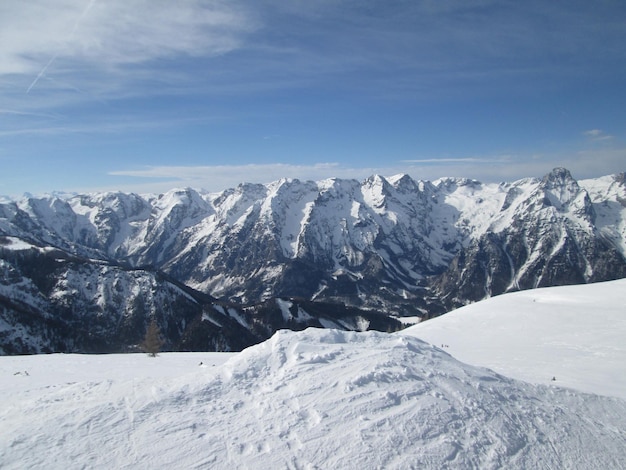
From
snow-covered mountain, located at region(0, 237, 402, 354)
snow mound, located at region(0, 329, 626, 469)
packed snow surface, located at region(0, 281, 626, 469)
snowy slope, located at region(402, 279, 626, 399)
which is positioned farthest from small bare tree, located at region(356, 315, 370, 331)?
snow mound, located at region(0, 329, 626, 469)

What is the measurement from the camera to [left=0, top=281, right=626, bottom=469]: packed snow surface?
450 inches

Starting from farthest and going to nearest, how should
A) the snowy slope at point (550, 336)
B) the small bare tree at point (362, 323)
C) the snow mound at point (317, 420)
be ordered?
the small bare tree at point (362, 323)
the snowy slope at point (550, 336)
the snow mound at point (317, 420)

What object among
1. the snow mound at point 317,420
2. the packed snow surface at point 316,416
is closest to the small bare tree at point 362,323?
the packed snow surface at point 316,416

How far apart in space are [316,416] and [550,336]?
2333 cm

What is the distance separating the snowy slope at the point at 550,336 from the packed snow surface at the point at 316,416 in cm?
280

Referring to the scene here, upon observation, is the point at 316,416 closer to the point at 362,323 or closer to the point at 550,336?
the point at 550,336

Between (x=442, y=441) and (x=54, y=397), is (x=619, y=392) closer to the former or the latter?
(x=442, y=441)

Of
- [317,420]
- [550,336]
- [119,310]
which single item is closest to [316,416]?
[317,420]

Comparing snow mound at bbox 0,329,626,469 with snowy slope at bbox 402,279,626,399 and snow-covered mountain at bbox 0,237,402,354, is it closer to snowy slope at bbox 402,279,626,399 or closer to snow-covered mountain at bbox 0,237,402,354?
snowy slope at bbox 402,279,626,399

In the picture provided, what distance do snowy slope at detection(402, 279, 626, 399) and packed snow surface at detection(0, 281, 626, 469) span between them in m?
2.80

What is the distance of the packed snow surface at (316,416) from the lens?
11.4 meters

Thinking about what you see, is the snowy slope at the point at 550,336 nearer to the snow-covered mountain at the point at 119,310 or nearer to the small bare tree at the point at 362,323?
the snow-covered mountain at the point at 119,310

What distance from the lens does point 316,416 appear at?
12.9m

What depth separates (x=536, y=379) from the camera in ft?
62.7
